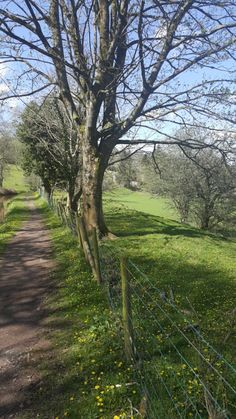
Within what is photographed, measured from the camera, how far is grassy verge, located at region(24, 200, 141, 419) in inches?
181

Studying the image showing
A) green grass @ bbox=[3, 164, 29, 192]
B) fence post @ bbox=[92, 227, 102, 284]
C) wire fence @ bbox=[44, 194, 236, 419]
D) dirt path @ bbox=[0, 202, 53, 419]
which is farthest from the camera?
green grass @ bbox=[3, 164, 29, 192]

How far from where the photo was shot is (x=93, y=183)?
1418 cm

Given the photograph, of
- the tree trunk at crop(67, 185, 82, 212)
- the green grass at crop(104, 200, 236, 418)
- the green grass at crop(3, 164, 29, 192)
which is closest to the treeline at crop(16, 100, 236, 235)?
the tree trunk at crop(67, 185, 82, 212)

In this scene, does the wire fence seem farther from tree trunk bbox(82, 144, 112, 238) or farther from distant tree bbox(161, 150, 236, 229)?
distant tree bbox(161, 150, 236, 229)

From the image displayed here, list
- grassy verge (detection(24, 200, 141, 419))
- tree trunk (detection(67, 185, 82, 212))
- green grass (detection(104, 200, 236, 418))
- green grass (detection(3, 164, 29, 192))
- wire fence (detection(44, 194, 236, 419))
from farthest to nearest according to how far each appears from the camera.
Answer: green grass (detection(3, 164, 29, 192))
tree trunk (detection(67, 185, 82, 212))
green grass (detection(104, 200, 236, 418))
grassy verge (detection(24, 200, 141, 419))
wire fence (detection(44, 194, 236, 419))

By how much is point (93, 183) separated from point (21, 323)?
298 inches

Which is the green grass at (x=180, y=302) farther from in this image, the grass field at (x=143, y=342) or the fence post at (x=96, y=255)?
the fence post at (x=96, y=255)

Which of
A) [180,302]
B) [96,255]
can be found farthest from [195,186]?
[180,302]

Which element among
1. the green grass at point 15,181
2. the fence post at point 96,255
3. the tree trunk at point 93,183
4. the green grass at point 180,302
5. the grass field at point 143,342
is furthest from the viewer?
the green grass at point 15,181

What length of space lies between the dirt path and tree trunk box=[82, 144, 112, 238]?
2267 mm

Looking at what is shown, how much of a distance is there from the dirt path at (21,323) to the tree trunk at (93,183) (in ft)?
7.44

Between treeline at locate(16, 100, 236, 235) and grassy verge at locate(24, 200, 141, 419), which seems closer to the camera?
grassy verge at locate(24, 200, 141, 419)

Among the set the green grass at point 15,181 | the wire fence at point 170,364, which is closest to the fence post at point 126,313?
the wire fence at point 170,364

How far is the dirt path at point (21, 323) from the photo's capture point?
5.18m
